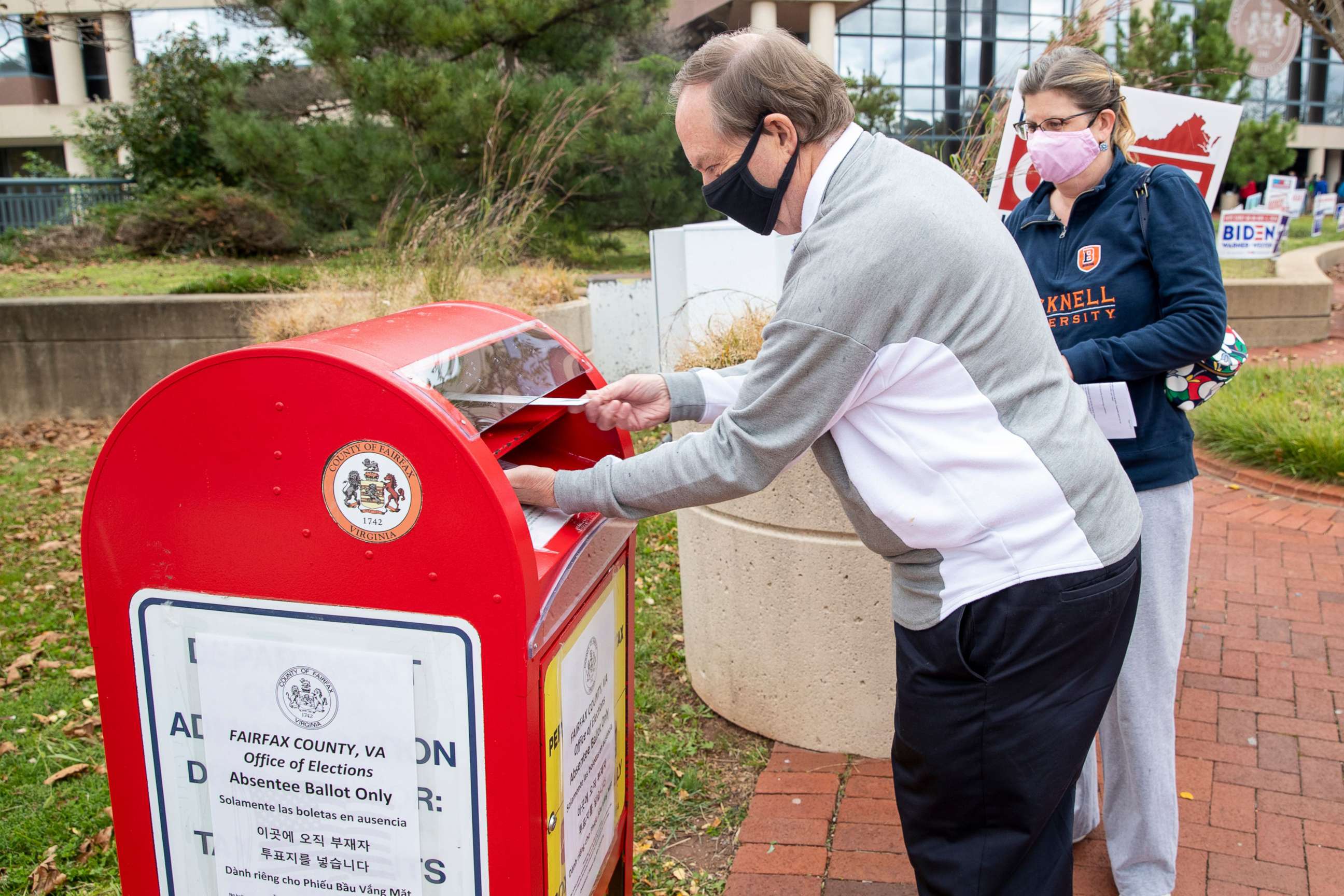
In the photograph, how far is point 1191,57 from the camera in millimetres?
18656

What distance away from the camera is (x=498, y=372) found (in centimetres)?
Result: 202

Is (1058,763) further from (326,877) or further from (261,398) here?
(261,398)

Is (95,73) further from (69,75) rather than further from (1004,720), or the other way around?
(1004,720)

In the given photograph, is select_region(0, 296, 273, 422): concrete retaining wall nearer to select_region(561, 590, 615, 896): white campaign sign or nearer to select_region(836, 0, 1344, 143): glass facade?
select_region(561, 590, 615, 896): white campaign sign

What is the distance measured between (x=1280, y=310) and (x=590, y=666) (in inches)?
394

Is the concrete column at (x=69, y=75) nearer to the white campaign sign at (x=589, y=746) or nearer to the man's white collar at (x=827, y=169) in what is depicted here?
the white campaign sign at (x=589, y=746)

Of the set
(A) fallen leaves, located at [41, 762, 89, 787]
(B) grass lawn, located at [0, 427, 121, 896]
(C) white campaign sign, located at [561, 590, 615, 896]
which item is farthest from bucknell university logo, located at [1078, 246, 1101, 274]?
(A) fallen leaves, located at [41, 762, 89, 787]

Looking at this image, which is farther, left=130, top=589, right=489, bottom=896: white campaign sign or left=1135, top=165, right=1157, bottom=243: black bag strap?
left=1135, top=165, right=1157, bottom=243: black bag strap

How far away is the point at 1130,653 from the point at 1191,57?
19715mm

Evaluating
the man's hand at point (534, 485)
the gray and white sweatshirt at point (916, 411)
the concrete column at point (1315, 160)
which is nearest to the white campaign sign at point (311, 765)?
the man's hand at point (534, 485)

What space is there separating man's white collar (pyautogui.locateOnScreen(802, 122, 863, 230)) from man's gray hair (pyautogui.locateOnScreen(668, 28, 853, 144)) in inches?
1.1

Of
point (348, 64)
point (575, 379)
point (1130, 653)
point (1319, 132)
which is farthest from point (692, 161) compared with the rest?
point (1319, 132)

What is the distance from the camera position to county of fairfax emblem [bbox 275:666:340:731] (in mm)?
1689

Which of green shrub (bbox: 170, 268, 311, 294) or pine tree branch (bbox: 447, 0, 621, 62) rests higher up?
pine tree branch (bbox: 447, 0, 621, 62)
